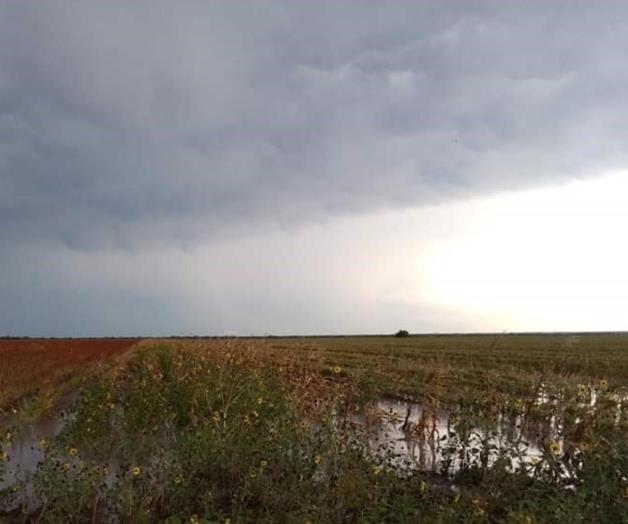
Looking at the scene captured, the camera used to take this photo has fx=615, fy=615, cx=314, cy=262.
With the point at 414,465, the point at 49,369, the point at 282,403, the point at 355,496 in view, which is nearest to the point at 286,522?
the point at 355,496

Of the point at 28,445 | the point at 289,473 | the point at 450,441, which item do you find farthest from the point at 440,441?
the point at 28,445

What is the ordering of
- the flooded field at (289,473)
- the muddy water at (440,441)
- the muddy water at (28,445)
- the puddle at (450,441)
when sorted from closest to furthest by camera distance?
the flooded field at (289,473) < the muddy water at (28,445) < the puddle at (450,441) < the muddy water at (440,441)

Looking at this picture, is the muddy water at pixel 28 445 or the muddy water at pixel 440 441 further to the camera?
the muddy water at pixel 440 441

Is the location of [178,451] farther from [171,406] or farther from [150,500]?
[171,406]

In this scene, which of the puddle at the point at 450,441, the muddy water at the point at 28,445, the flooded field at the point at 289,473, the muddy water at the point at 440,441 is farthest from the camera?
the muddy water at the point at 440,441

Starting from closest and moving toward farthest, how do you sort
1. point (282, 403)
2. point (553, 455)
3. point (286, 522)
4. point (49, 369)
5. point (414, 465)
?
point (286, 522)
point (553, 455)
point (414, 465)
point (282, 403)
point (49, 369)

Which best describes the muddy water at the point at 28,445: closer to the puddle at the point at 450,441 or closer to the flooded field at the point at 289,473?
the flooded field at the point at 289,473

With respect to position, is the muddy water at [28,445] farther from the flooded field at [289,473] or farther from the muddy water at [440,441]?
the muddy water at [440,441]

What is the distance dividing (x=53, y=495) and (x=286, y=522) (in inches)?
79.1

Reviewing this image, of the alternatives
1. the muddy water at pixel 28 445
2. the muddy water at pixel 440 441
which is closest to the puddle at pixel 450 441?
the muddy water at pixel 440 441

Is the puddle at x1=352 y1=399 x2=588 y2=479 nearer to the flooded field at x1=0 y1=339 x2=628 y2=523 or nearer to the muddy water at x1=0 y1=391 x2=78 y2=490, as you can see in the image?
the flooded field at x1=0 y1=339 x2=628 y2=523

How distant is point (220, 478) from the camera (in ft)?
20.5

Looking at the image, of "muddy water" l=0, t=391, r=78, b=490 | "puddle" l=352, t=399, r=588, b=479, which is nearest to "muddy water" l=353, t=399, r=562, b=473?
"puddle" l=352, t=399, r=588, b=479

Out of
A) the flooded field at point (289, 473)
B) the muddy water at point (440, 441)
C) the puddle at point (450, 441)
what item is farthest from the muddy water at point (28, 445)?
the muddy water at point (440, 441)
